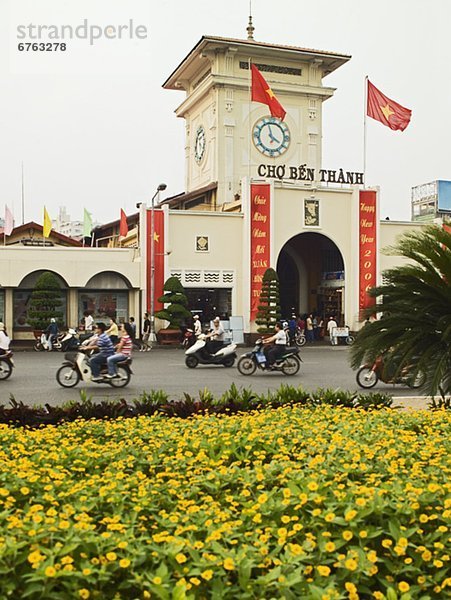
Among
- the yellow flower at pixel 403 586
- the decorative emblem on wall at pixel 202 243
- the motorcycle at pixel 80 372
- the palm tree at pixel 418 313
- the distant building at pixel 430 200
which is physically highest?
the distant building at pixel 430 200

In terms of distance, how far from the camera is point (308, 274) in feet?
134

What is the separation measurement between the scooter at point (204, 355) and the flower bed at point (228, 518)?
1427cm

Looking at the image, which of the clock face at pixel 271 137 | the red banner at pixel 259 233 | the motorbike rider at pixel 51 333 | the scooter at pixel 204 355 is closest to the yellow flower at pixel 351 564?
the scooter at pixel 204 355

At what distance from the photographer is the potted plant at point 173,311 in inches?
1227

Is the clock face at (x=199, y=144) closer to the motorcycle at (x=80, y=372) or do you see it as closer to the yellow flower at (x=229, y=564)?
the motorcycle at (x=80, y=372)

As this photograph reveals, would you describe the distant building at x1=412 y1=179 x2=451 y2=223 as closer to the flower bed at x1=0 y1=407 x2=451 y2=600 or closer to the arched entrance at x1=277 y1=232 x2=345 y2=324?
the arched entrance at x1=277 y1=232 x2=345 y2=324

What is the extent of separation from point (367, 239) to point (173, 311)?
429 inches

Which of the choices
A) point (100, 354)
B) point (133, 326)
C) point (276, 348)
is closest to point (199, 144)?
point (133, 326)

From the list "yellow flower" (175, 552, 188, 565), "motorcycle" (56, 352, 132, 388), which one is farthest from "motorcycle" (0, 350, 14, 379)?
"yellow flower" (175, 552, 188, 565)

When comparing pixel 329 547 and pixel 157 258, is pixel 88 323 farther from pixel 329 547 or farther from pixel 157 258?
pixel 329 547

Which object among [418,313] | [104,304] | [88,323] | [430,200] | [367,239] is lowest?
[88,323]

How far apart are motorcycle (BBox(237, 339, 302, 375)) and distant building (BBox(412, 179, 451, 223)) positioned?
37834mm

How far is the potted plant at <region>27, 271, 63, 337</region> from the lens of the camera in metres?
29.8

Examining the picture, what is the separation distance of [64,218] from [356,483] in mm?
99044
